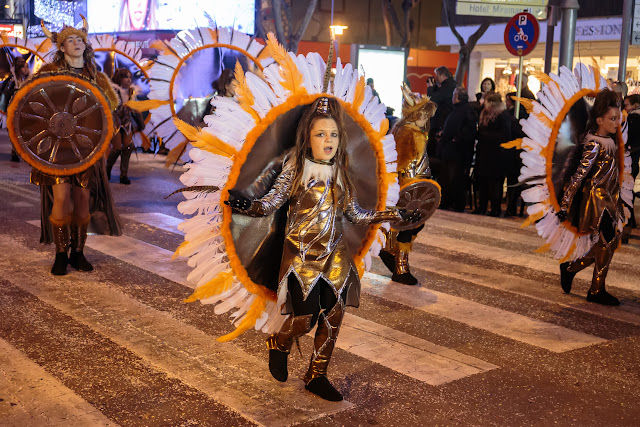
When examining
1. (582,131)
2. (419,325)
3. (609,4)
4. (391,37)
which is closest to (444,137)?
(582,131)

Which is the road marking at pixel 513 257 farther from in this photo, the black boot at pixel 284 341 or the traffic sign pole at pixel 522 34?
the black boot at pixel 284 341

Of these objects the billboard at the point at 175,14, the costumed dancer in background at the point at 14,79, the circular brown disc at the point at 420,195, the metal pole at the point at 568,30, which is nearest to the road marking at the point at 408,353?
the circular brown disc at the point at 420,195

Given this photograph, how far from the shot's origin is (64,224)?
24.3ft

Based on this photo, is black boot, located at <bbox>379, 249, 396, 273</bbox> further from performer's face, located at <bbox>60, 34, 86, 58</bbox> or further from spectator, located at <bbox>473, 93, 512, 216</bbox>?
spectator, located at <bbox>473, 93, 512, 216</bbox>

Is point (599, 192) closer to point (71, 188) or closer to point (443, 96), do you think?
point (71, 188)

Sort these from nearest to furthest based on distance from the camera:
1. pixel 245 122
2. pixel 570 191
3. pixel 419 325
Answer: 1. pixel 245 122
2. pixel 419 325
3. pixel 570 191

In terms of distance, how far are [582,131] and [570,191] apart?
1.92 ft

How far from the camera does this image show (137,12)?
36.2 m

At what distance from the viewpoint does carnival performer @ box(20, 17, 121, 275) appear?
23.8 feet

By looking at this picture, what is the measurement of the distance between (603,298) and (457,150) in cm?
556

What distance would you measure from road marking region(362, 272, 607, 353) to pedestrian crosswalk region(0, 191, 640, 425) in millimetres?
10

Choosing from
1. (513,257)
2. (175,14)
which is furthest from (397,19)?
(513,257)

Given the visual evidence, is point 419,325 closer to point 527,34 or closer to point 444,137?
point 444,137

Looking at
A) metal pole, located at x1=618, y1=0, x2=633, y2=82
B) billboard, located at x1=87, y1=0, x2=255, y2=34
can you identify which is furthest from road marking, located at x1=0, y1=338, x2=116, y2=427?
billboard, located at x1=87, y1=0, x2=255, y2=34
